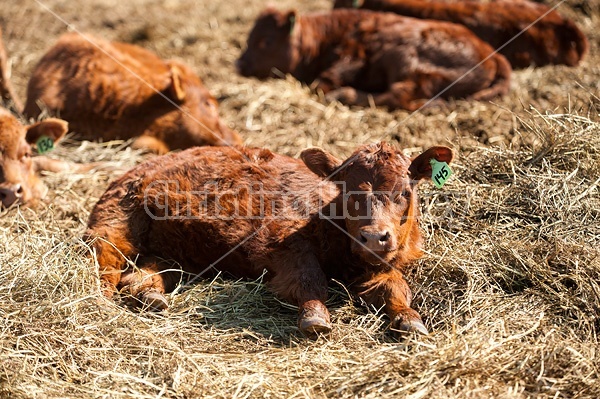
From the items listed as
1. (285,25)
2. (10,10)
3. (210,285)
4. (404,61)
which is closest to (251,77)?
(285,25)

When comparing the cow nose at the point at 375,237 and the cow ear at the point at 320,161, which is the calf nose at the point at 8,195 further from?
the cow nose at the point at 375,237

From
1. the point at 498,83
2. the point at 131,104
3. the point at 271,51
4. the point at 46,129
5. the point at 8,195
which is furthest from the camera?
the point at 271,51

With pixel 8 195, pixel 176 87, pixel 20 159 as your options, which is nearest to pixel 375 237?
pixel 8 195

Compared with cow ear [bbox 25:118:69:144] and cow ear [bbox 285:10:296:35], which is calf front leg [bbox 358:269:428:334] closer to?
cow ear [bbox 25:118:69:144]

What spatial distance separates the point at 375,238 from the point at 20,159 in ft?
12.0

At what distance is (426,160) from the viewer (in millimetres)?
5238

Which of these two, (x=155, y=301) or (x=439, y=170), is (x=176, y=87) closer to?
(x=155, y=301)

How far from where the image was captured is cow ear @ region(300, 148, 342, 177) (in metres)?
5.40

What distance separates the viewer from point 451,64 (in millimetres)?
9695

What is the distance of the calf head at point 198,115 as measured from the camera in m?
8.31

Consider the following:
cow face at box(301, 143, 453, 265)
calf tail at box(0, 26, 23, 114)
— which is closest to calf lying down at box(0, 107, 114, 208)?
calf tail at box(0, 26, 23, 114)

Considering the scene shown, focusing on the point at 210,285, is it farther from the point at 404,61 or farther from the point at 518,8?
the point at 518,8

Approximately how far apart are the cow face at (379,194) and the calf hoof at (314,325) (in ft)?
1.63

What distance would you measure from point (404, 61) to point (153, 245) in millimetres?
5052
